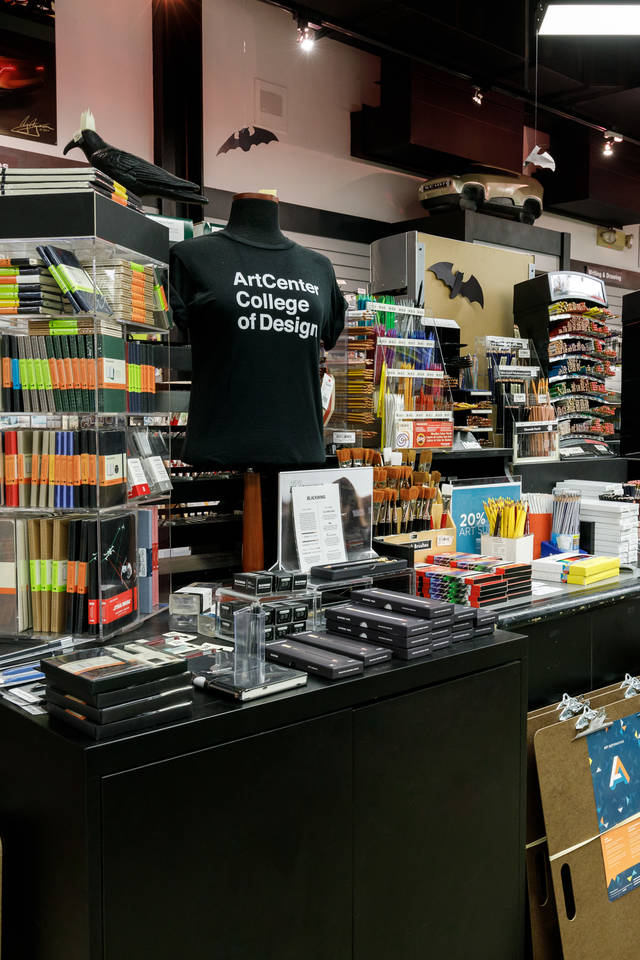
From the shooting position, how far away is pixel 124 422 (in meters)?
2.18

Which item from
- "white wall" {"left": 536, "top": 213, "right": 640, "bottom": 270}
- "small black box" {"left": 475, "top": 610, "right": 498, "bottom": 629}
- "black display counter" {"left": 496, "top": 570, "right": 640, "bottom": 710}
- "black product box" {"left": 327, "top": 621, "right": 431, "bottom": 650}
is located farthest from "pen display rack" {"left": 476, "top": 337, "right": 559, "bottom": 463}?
"white wall" {"left": 536, "top": 213, "right": 640, "bottom": 270}

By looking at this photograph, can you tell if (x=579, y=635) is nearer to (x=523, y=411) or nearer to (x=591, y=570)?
(x=591, y=570)

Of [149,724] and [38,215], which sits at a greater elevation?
[38,215]

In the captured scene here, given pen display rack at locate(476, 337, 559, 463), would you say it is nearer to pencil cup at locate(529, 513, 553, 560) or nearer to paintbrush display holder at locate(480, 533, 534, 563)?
pencil cup at locate(529, 513, 553, 560)

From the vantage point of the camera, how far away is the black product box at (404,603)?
1948 millimetres

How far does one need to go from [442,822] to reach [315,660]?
1.60 ft

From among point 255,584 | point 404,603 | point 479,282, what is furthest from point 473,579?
point 479,282

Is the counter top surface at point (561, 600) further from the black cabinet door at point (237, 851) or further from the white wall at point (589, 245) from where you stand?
the white wall at point (589, 245)

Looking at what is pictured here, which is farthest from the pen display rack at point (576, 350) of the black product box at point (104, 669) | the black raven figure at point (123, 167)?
the black product box at point (104, 669)

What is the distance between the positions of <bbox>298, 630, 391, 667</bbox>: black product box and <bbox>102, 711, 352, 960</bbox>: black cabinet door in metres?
0.14

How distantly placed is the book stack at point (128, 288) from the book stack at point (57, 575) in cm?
54

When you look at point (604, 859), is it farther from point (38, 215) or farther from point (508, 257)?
point (508, 257)

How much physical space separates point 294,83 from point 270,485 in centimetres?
403

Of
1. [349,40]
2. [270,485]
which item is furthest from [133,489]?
[349,40]
